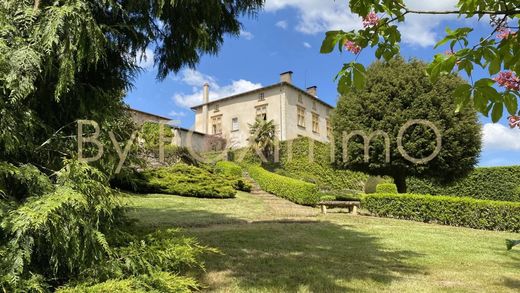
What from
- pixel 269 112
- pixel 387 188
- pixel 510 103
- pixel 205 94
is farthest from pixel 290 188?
pixel 205 94

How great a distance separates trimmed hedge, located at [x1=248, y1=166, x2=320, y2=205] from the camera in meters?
17.7

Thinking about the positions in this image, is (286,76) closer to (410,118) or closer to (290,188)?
(290,188)

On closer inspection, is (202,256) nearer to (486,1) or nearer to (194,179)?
(486,1)

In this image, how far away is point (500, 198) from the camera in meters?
21.6

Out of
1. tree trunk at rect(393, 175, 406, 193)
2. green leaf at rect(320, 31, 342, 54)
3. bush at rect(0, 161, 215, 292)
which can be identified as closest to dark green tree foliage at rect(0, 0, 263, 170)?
bush at rect(0, 161, 215, 292)

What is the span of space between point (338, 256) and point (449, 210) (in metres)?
8.65

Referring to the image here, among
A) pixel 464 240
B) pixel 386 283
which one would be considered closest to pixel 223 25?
pixel 386 283

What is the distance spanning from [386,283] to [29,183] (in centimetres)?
444

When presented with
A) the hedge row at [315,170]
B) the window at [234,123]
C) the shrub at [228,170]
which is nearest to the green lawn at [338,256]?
the shrub at [228,170]

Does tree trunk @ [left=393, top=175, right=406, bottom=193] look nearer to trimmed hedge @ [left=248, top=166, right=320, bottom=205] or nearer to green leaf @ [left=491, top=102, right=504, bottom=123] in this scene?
trimmed hedge @ [left=248, top=166, right=320, bottom=205]

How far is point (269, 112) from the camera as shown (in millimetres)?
32000

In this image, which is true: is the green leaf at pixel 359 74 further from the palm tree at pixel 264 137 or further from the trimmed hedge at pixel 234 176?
the palm tree at pixel 264 137

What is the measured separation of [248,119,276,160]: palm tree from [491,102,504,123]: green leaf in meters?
27.0

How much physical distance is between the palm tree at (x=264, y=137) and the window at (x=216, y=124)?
6.54 meters
